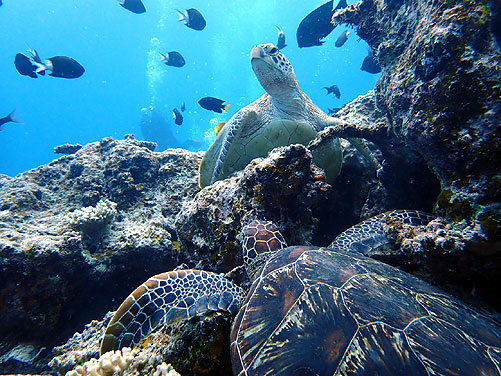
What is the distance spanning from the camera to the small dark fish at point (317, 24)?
4918 mm

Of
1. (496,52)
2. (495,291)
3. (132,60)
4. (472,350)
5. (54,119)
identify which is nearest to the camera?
(472,350)

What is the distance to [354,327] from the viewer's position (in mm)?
1098

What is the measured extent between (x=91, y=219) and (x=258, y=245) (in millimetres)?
2593

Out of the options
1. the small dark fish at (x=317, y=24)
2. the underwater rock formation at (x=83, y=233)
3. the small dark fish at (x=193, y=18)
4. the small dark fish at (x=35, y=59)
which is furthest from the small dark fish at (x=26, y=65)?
the small dark fish at (x=317, y=24)

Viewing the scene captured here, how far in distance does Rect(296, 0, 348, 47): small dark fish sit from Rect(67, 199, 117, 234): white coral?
222 inches

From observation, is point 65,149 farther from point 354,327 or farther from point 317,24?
point 354,327

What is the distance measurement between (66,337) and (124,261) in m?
1.00

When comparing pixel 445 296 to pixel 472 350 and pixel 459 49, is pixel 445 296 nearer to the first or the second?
pixel 472 350

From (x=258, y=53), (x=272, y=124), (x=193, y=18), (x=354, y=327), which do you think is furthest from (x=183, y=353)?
(x=193, y=18)

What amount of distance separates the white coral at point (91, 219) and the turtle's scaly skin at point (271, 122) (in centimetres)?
169

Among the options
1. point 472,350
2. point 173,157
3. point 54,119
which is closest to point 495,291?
point 472,350

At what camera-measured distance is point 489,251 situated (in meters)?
1.33

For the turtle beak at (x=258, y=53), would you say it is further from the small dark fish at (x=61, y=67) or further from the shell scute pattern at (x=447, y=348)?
the small dark fish at (x=61, y=67)

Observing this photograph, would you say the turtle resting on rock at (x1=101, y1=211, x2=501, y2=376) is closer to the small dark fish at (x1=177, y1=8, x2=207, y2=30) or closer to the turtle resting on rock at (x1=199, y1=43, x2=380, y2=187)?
the turtle resting on rock at (x1=199, y1=43, x2=380, y2=187)
